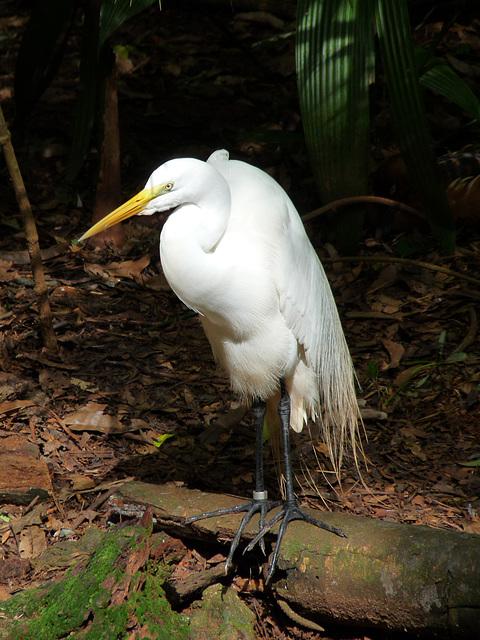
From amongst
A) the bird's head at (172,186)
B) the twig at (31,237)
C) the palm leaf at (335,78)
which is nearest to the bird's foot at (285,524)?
the bird's head at (172,186)

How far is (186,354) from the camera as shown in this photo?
342 centimetres

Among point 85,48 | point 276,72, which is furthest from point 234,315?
point 276,72

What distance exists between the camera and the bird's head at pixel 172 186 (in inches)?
73.0

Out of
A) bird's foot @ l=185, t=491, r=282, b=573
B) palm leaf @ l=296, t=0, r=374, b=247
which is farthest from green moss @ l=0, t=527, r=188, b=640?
palm leaf @ l=296, t=0, r=374, b=247

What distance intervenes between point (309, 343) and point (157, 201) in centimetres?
87

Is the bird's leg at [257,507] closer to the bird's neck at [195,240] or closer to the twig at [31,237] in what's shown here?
the bird's neck at [195,240]

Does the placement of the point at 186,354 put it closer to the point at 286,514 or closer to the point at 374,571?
the point at 286,514

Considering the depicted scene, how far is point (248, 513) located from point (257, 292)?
77 cm

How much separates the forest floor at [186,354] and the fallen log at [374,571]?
0.77 feet

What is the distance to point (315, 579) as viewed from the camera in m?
1.92

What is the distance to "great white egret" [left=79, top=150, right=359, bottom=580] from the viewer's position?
1928mm

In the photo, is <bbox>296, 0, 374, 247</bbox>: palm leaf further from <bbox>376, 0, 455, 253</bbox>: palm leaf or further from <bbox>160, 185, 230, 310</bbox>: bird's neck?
<bbox>160, 185, 230, 310</bbox>: bird's neck

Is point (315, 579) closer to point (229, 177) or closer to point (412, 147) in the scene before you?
point (229, 177)

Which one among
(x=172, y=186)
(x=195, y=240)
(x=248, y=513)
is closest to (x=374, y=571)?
(x=248, y=513)
